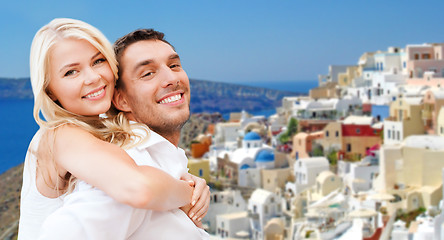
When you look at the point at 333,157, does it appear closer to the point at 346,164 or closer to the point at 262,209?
the point at 346,164

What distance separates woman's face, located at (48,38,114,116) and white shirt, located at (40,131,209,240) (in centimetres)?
20

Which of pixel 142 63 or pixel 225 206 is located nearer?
pixel 142 63

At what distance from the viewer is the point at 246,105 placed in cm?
5172

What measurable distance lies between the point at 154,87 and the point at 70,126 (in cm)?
33

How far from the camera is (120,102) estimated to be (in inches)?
73.0

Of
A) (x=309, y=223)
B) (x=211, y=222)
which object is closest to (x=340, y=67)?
(x=211, y=222)

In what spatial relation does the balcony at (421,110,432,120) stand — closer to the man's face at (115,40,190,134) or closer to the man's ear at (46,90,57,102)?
the man's face at (115,40,190,134)

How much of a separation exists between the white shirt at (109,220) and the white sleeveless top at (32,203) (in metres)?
0.17

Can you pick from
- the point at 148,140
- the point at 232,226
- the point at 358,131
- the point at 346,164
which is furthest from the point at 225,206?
the point at 148,140

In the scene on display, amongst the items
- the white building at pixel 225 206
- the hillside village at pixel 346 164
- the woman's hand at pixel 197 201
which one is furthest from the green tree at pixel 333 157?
the woman's hand at pixel 197 201

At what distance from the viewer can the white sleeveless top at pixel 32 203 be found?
1.64 meters

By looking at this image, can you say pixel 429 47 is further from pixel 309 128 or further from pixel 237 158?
pixel 237 158

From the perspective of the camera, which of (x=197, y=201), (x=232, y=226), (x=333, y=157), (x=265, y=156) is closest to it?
(x=197, y=201)

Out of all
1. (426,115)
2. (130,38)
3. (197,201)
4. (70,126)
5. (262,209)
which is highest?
(130,38)
